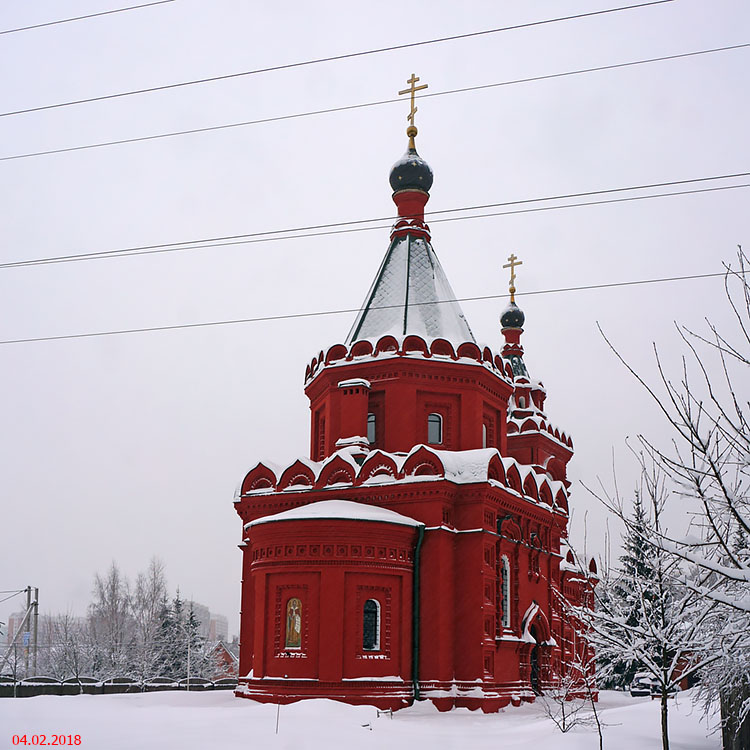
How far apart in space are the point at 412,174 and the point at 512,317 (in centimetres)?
975

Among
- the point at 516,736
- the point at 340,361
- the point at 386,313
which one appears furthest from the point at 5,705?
the point at 386,313

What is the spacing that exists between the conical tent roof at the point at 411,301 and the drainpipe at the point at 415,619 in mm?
5189

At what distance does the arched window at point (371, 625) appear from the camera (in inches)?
726

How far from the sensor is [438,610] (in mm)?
18953

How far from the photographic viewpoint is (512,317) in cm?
3269

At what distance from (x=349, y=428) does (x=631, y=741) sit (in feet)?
33.5

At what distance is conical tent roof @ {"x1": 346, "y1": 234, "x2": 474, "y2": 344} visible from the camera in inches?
877

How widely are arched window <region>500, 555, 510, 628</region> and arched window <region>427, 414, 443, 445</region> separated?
3.11 metres

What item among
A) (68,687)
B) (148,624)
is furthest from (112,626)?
(68,687)

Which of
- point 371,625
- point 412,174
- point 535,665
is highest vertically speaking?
point 412,174
